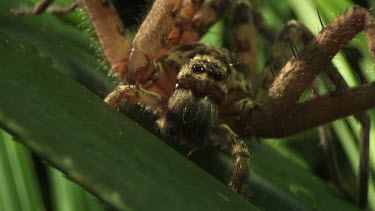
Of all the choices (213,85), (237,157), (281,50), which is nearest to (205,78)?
(213,85)

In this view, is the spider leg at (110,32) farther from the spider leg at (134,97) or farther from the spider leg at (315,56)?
the spider leg at (315,56)

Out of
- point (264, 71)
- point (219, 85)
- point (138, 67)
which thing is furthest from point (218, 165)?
point (264, 71)

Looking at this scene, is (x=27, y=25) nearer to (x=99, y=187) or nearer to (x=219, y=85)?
(x=219, y=85)

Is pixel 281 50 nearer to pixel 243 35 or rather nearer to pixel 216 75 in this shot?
pixel 243 35

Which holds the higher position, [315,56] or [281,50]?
[315,56]

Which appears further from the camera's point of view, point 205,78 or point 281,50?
point 281,50

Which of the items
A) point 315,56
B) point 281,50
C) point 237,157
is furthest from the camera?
point 281,50

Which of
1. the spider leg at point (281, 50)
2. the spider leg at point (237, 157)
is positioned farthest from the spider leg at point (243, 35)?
the spider leg at point (237, 157)

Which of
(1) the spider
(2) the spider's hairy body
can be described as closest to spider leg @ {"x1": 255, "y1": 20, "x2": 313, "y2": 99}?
(1) the spider
